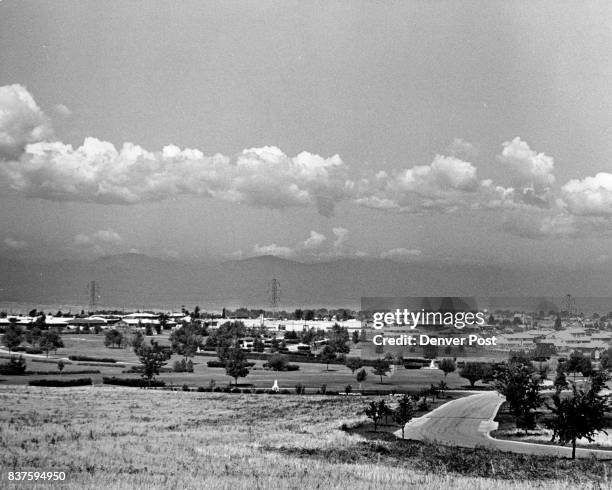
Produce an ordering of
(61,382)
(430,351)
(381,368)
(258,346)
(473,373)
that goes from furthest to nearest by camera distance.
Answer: (258,346)
(430,351)
(381,368)
(473,373)
(61,382)

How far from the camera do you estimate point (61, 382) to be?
183 ft

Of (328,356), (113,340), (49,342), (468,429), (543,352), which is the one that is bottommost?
(468,429)

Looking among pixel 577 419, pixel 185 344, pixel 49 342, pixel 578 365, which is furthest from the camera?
pixel 185 344

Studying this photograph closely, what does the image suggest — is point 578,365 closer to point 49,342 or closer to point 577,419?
point 577,419

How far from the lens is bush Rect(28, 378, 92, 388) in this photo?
54.7 metres

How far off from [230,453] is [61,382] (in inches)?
1318

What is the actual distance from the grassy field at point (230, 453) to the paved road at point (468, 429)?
2972 mm

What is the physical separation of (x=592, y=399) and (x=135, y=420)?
2323 centimetres

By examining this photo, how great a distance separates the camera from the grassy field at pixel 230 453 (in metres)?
21.6

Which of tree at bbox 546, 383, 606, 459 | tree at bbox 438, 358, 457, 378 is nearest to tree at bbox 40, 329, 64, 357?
tree at bbox 438, 358, 457, 378

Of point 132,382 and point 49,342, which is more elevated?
point 49,342

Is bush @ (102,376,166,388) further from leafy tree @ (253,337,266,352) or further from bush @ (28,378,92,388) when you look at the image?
leafy tree @ (253,337,266,352)

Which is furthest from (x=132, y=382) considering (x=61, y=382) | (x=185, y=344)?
(x=185, y=344)

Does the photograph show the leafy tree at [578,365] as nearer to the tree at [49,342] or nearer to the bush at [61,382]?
the bush at [61,382]
